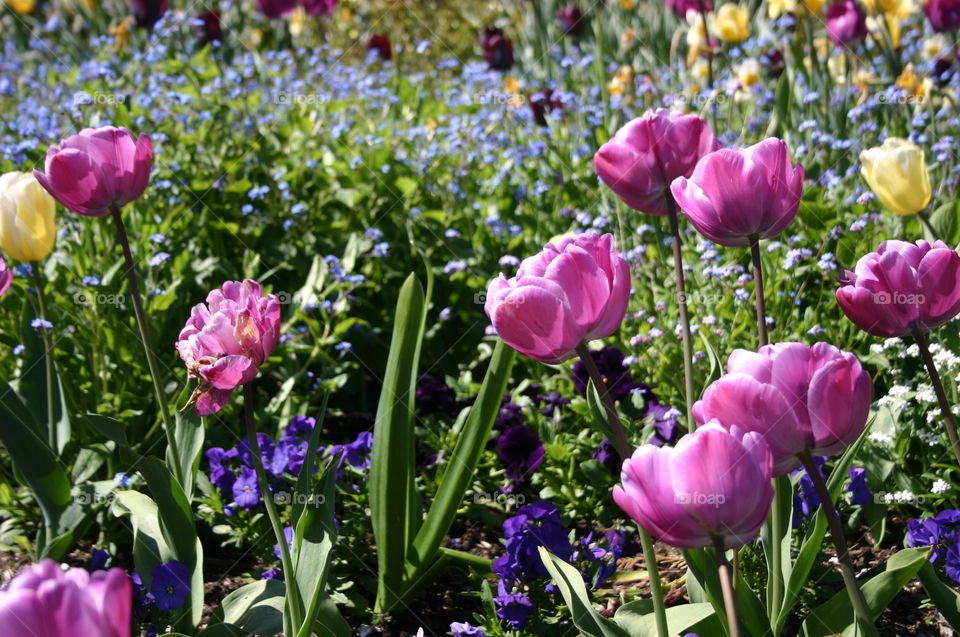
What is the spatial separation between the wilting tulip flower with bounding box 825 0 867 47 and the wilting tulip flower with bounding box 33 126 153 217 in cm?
288

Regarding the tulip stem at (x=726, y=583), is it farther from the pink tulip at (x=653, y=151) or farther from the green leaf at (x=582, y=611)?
the pink tulip at (x=653, y=151)

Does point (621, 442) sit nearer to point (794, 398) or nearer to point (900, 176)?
point (794, 398)

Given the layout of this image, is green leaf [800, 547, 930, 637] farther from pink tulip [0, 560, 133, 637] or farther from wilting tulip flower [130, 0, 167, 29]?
wilting tulip flower [130, 0, 167, 29]

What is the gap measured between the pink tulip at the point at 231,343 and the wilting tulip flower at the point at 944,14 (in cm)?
300

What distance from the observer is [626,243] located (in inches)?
112

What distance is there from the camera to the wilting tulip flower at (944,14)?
333 cm

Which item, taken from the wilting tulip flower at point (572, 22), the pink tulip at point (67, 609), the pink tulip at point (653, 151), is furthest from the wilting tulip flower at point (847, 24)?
the pink tulip at point (67, 609)

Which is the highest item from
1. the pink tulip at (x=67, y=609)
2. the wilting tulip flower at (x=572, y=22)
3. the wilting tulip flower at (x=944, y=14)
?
the wilting tulip flower at (x=572, y=22)

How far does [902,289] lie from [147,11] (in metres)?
4.41

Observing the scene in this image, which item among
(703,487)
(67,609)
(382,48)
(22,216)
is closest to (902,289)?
(703,487)

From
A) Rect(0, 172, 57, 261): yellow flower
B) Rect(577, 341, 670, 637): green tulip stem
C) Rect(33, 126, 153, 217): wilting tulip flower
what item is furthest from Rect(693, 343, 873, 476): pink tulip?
Rect(0, 172, 57, 261): yellow flower

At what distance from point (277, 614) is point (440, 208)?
1.94m

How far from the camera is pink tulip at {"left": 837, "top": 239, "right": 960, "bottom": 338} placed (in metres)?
1.18

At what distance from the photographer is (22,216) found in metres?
1.79
